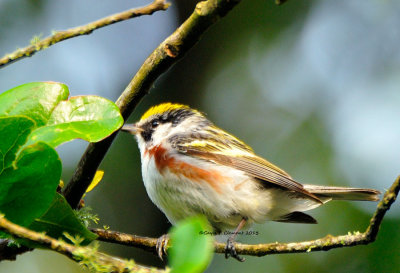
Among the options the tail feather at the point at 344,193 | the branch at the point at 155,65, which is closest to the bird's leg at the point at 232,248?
the tail feather at the point at 344,193

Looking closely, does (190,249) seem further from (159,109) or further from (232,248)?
(159,109)

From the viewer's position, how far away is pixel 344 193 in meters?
3.67

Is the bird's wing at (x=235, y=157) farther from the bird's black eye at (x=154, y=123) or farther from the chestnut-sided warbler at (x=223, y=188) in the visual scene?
the bird's black eye at (x=154, y=123)

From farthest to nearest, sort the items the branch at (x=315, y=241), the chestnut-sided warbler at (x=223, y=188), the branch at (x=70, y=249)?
the chestnut-sided warbler at (x=223, y=188) < the branch at (x=315, y=241) < the branch at (x=70, y=249)

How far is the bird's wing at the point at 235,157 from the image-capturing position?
3648mm

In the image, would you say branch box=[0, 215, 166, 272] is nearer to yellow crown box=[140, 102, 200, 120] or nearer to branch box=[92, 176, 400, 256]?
branch box=[92, 176, 400, 256]

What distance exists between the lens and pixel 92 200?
630cm

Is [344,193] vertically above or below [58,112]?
below

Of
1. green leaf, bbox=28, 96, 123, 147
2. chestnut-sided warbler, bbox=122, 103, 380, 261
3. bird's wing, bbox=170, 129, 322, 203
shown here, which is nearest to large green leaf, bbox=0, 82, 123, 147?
green leaf, bbox=28, 96, 123, 147

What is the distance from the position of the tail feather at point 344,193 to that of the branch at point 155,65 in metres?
2.14

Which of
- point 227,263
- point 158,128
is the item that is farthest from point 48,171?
point 227,263

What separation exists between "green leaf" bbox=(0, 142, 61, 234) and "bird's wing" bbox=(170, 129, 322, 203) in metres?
2.30

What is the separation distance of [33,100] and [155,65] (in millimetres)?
449

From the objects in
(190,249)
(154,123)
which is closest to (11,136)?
(190,249)
